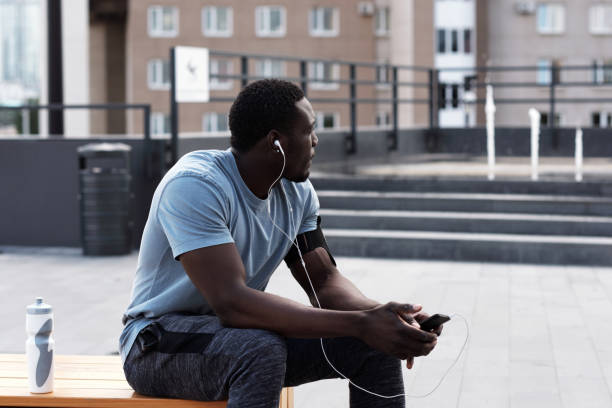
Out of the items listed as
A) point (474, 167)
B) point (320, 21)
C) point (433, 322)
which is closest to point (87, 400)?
point (433, 322)

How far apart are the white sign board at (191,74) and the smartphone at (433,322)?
25.1 feet

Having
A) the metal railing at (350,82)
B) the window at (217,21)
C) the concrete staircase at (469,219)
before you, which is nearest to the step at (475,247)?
the concrete staircase at (469,219)

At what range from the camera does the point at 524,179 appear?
11.5 m

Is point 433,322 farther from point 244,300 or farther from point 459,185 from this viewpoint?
point 459,185

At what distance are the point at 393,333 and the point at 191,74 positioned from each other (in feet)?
26.6

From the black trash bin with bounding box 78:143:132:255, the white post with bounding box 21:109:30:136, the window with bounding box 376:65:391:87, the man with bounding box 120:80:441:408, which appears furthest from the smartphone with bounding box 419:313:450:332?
the white post with bounding box 21:109:30:136

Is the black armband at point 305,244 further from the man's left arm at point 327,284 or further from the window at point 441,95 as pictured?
the window at point 441,95

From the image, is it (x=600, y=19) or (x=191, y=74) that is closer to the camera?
(x=191, y=74)

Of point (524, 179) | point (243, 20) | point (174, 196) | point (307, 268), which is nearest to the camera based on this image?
point (174, 196)

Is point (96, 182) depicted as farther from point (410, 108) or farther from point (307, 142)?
point (410, 108)

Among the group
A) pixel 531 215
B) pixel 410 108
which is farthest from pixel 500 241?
pixel 410 108

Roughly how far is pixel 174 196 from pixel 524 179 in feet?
28.6

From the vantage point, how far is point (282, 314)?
3.15 metres

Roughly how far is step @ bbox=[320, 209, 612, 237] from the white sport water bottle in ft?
23.8
